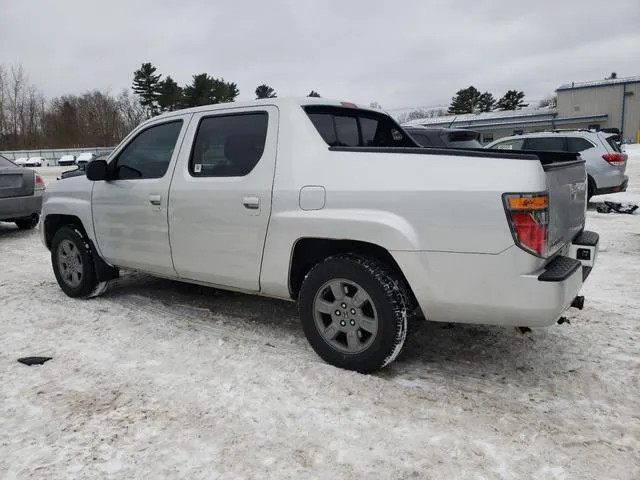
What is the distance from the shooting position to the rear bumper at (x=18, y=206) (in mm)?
8414

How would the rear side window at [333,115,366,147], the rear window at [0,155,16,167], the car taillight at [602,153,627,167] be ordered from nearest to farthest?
the rear side window at [333,115,366,147] < the rear window at [0,155,16,167] < the car taillight at [602,153,627,167]

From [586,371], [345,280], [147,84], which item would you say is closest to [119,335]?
[345,280]

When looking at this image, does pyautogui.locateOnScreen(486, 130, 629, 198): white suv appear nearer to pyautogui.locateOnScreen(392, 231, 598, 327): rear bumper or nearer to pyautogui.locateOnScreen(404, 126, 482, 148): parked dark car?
pyautogui.locateOnScreen(404, 126, 482, 148): parked dark car

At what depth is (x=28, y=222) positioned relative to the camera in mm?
9734

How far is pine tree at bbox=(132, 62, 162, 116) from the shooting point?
6762cm

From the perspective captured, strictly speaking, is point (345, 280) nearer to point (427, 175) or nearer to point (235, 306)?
A: point (427, 175)

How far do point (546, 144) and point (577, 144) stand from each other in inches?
24.3

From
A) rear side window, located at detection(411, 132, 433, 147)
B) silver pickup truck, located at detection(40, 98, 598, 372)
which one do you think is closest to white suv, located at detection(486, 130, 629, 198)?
rear side window, located at detection(411, 132, 433, 147)

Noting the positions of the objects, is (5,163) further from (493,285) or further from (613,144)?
(613,144)

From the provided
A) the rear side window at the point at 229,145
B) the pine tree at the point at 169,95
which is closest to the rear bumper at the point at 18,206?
the rear side window at the point at 229,145

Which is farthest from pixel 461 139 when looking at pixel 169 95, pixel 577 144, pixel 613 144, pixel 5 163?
pixel 169 95

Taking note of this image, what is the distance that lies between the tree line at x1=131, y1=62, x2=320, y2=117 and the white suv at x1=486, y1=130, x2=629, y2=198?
131 ft

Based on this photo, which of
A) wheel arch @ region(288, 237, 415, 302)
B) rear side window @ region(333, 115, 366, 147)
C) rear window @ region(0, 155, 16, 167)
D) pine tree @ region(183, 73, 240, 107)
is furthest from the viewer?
pine tree @ region(183, 73, 240, 107)

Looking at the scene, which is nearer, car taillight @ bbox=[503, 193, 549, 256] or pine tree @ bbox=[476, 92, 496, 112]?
car taillight @ bbox=[503, 193, 549, 256]
